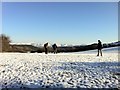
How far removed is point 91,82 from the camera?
15688 mm

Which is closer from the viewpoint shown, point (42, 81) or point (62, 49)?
point (42, 81)

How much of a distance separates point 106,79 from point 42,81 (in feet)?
11.8

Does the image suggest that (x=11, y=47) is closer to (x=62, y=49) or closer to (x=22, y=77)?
(x=62, y=49)

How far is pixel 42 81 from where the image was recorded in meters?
16.0

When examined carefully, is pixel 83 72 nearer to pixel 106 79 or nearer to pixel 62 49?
pixel 106 79

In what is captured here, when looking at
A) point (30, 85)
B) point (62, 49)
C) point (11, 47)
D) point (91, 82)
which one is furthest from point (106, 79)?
point (11, 47)

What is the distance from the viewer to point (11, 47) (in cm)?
7494

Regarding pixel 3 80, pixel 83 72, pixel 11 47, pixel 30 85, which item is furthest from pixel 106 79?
pixel 11 47

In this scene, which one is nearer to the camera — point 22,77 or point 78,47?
point 22,77

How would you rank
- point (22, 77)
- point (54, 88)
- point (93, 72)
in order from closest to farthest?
point (54, 88)
point (22, 77)
point (93, 72)

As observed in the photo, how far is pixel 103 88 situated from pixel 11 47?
6225cm

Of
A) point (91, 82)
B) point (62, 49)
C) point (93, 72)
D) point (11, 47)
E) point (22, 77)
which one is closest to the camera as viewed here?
point (91, 82)

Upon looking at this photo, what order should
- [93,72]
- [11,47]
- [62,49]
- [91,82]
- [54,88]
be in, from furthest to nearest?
[11,47] < [62,49] < [93,72] < [91,82] < [54,88]

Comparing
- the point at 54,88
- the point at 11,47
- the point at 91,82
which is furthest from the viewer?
the point at 11,47
